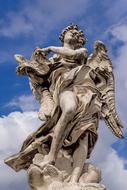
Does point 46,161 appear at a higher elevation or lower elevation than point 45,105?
lower

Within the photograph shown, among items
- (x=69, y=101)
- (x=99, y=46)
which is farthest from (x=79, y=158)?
(x=99, y=46)

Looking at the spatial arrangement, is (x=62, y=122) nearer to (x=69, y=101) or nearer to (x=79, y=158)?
(x=69, y=101)

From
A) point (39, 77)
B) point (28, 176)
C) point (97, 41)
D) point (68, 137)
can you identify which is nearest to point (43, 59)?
point (39, 77)

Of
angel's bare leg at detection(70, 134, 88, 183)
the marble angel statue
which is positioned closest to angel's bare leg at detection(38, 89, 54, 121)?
the marble angel statue

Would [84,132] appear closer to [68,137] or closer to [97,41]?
[68,137]

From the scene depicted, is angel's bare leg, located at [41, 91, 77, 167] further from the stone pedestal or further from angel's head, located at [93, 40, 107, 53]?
angel's head, located at [93, 40, 107, 53]

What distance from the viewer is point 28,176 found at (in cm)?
879

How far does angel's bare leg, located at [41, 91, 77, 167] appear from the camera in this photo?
9.05 meters

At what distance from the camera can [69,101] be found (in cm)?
937

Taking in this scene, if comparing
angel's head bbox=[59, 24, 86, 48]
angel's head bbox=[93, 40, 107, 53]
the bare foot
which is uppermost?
angel's head bbox=[59, 24, 86, 48]

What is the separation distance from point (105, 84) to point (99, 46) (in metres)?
0.80

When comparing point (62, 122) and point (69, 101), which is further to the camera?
point (69, 101)

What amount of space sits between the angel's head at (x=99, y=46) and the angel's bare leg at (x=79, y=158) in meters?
2.08

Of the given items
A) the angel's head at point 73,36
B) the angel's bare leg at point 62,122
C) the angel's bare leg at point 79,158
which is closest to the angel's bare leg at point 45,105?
the angel's bare leg at point 62,122
